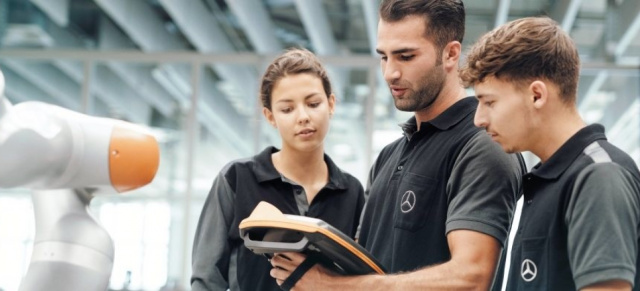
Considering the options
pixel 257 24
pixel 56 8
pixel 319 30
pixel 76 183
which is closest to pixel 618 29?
pixel 319 30

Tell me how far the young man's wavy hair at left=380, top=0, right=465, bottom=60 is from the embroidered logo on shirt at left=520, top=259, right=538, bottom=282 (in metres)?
0.51

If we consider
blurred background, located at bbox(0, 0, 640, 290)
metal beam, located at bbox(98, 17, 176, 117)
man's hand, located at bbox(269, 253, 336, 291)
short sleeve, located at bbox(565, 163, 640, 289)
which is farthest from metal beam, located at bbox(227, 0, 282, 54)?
short sleeve, located at bbox(565, 163, 640, 289)

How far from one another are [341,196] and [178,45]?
6.10m

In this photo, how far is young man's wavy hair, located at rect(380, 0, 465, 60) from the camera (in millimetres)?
1885

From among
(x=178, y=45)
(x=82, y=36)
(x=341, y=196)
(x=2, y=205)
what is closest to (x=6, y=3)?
(x=82, y=36)

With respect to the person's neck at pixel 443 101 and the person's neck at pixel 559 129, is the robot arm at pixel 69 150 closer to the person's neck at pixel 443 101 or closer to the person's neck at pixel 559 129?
the person's neck at pixel 559 129

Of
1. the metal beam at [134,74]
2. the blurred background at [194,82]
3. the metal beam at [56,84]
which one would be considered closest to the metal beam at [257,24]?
the blurred background at [194,82]

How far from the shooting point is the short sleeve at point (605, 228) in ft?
4.55

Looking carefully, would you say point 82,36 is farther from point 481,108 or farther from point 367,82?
point 481,108

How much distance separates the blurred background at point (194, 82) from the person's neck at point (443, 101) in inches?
203

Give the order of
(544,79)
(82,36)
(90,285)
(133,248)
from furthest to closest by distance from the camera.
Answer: (82,36) → (133,248) → (544,79) → (90,285)

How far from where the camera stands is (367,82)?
7754 mm

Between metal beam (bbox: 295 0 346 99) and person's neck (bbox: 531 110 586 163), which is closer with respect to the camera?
person's neck (bbox: 531 110 586 163)

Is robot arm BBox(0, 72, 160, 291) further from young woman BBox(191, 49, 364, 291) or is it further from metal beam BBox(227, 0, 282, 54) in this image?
metal beam BBox(227, 0, 282, 54)
